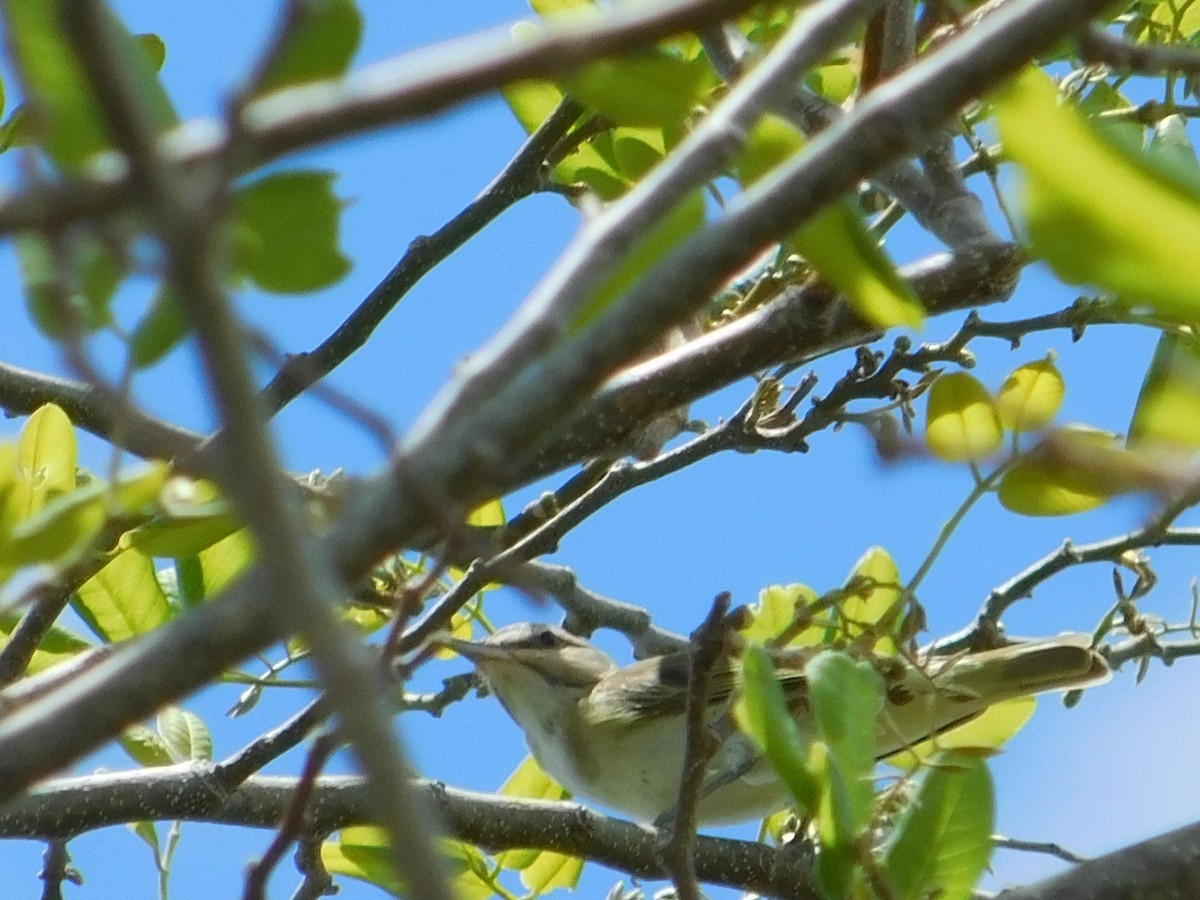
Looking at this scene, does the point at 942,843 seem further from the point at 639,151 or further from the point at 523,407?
the point at 639,151

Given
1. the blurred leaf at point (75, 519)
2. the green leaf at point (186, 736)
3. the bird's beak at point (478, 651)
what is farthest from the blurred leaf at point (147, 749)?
the blurred leaf at point (75, 519)

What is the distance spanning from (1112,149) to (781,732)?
74cm

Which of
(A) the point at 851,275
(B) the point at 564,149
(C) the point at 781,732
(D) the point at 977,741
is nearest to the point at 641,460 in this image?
(B) the point at 564,149

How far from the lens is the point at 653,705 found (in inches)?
154

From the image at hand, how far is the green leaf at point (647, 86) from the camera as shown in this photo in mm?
925

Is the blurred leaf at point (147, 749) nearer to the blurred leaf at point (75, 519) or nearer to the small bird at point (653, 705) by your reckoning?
the small bird at point (653, 705)

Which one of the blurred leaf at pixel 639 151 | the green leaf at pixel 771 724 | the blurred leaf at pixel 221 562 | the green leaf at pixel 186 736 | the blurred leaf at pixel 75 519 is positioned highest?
the blurred leaf at pixel 639 151

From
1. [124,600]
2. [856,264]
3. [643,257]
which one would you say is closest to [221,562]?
[124,600]

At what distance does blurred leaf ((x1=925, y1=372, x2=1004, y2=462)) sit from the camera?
5.15 feet

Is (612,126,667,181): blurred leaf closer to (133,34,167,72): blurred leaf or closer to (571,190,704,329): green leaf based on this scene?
(133,34,167,72): blurred leaf

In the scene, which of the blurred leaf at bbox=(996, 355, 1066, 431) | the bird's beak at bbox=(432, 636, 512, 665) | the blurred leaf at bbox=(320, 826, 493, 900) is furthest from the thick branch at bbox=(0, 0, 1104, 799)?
the bird's beak at bbox=(432, 636, 512, 665)

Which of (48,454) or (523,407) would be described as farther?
(48,454)

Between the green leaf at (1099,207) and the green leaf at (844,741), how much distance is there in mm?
692

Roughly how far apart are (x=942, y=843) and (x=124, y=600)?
4.18 ft
